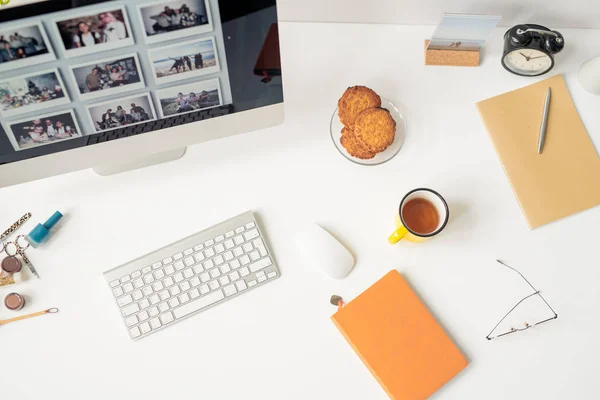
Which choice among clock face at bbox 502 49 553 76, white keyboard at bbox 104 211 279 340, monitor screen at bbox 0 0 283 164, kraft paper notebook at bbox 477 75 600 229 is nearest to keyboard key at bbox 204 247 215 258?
white keyboard at bbox 104 211 279 340

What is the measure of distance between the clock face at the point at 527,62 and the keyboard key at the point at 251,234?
633mm

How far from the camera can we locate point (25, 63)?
0.71 meters

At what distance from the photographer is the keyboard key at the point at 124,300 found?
0.95 meters

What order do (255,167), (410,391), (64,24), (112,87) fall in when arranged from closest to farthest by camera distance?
1. (64,24)
2. (112,87)
3. (410,391)
4. (255,167)

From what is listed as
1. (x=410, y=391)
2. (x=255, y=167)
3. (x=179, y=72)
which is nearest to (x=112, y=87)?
(x=179, y=72)

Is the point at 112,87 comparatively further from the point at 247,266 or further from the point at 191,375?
the point at 191,375

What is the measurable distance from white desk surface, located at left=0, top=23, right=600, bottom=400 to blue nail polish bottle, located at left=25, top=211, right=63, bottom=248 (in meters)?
0.02

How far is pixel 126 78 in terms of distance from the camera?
0.78m

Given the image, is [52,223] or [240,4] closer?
[240,4]

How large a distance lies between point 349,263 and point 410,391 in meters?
0.24

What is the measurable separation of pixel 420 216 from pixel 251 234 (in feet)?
1.04

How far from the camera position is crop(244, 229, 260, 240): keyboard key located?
3.24ft

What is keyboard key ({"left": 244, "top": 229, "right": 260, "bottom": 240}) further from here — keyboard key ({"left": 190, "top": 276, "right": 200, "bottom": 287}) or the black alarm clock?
the black alarm clock

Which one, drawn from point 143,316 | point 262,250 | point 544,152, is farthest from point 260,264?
point 544,152
